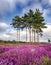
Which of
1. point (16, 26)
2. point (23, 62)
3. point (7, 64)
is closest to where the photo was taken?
point (7, 64)

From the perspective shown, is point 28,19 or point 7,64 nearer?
point 7,64

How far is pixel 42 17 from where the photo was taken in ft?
238

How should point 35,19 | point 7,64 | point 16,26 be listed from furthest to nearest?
point 16,26 → point 35,19 → point 7,64

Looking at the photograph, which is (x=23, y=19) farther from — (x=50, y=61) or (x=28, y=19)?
(x=50, y=61)

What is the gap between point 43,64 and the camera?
5520 mm

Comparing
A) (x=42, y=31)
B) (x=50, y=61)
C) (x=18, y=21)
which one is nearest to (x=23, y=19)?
(x=18, y=21)

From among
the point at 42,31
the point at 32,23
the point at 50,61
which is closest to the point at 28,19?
the point at 32,23

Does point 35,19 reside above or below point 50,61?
above

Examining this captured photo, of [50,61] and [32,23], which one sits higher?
[32,23]

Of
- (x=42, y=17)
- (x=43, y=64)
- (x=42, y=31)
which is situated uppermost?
(x=42, y=17)

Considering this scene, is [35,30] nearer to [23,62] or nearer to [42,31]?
[42,31]

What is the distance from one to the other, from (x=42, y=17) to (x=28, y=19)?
5506mm

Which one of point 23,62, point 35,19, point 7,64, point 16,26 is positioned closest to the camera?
point 7,64

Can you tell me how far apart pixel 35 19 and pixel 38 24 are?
240cm
